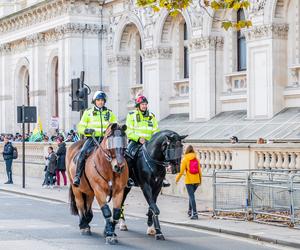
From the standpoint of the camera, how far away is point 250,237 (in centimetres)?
1756

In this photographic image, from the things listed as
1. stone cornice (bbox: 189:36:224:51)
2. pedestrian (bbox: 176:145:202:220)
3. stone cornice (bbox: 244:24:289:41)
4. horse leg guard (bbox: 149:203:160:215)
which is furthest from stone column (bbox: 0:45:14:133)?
horse leg guard (bbox: 149:203:160:215)

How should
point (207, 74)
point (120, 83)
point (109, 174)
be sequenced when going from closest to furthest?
1. point (109, 174)
2. point (207, 74)
3. point (120, 83)

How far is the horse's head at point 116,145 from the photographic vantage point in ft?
53.1

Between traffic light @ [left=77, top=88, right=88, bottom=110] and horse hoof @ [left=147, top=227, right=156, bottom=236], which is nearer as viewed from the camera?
horse hoof @ [left=147, top=227, right=156, bottom=236]

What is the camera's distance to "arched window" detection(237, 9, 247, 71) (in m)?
36.1

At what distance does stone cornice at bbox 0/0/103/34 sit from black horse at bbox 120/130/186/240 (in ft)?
95.2

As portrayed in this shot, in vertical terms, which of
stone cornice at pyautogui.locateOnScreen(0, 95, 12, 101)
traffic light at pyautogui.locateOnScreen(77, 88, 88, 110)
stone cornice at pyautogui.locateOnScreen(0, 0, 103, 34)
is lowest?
traffic light at pyautogui.locateOnScreen(77, 88, 88, 110)

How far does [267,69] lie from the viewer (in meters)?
33.0

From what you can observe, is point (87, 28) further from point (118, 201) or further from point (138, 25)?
point (118, 201)

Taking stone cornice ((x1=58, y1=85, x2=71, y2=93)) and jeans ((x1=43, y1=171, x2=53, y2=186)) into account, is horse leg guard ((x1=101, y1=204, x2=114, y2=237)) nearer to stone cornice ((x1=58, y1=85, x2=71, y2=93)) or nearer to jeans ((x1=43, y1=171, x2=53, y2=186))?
jeans ((x1=43, y1=171, x2=53, y2=186))

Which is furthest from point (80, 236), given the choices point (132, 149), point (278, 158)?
point (278, 158)

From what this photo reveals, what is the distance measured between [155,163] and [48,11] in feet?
105

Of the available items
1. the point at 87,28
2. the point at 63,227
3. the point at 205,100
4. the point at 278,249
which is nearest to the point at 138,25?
the point at 87,28

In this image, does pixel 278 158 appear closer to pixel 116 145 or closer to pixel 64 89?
pixel 116 145
